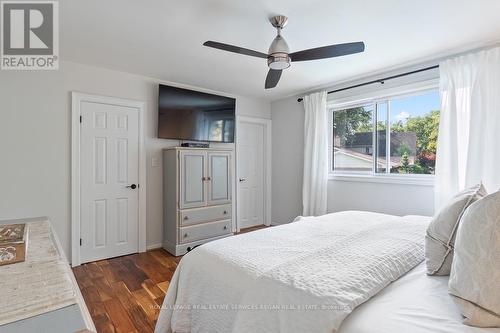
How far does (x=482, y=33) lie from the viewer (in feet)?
7.72

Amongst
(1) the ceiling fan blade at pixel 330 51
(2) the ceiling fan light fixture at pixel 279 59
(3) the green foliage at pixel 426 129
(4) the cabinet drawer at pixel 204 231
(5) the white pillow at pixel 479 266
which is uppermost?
(1) the ceiling fan blade at pixel 330 51

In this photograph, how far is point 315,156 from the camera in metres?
3.91

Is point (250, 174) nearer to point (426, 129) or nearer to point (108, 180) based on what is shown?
point (108, 180)

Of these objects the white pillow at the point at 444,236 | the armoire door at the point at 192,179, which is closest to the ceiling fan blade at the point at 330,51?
the white pillow at the point at 444,236

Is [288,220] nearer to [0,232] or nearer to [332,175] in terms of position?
→ [332,175]

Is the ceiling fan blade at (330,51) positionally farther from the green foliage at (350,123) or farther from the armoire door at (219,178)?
the armoire door at (219,178)

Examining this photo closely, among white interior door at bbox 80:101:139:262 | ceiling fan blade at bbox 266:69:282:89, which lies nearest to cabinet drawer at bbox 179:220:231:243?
white interior door at bbox 80:101:139:262

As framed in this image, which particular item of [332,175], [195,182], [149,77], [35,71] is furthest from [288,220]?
[35,71]

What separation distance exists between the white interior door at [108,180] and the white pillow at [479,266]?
134 inches

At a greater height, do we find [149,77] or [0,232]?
[149,77]

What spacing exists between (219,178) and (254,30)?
2108 mm

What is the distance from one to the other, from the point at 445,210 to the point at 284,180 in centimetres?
333

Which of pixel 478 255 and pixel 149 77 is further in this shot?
pixel 149 77

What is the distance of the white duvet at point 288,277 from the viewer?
104 centimetres
